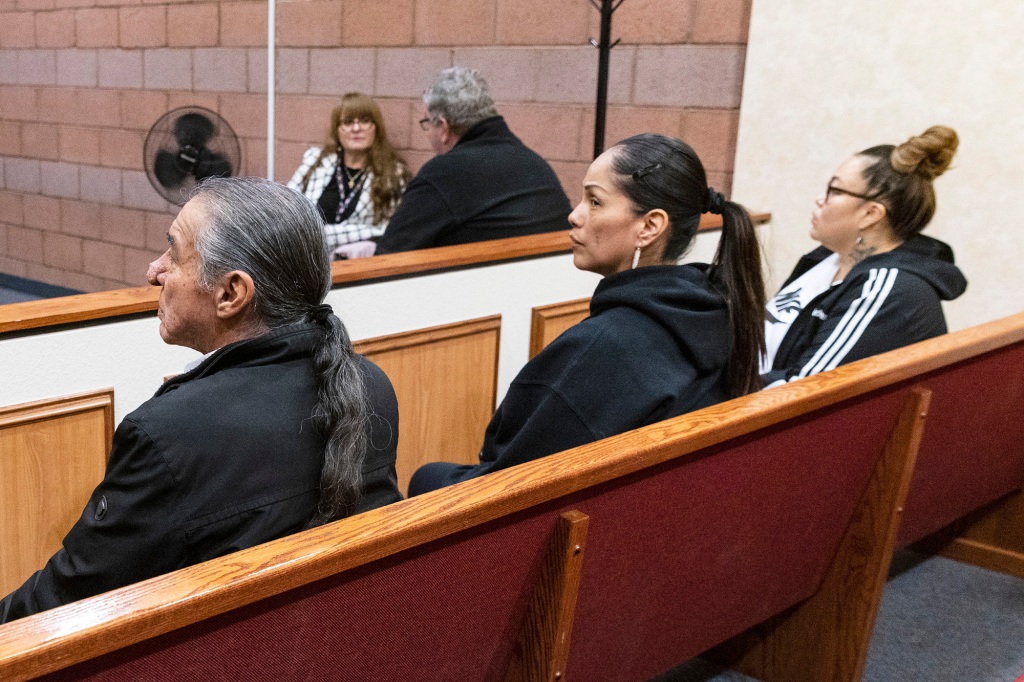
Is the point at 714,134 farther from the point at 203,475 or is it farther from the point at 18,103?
the point at 18,103

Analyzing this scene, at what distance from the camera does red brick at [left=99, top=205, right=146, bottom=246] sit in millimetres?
6230

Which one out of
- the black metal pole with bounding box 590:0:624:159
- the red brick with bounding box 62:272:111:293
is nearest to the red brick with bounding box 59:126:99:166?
the red brick with bounding box 62:272:111:293

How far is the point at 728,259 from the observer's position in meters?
1.89

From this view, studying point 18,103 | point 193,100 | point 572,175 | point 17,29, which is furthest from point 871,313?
point 18,103

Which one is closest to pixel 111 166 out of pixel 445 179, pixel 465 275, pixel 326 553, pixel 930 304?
pixel 445 179

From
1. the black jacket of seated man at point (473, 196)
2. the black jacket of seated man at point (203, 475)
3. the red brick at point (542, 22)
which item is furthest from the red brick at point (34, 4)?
the black jacket of seated man at point (203, 475)

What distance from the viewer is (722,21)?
4.13 m

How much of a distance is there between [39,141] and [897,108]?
5.16 m

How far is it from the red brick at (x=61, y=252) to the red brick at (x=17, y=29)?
1.18 meters

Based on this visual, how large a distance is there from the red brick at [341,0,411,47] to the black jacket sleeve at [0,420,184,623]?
423 cm

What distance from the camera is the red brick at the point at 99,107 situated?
632cm

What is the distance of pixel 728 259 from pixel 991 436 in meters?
1.06

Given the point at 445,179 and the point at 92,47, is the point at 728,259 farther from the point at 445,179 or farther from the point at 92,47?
the point at 92,47

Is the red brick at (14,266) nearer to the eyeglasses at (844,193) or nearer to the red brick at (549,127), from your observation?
the red brick at (549,127)
